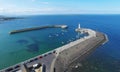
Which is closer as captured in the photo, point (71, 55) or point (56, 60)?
point (56, 60)

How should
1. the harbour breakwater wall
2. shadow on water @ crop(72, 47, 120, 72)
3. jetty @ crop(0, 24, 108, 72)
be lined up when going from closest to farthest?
1. jetty @ crop(0, 24, 108, 72)
2. the harbour breakwater wall
3. shadow on water @ crop(72, 47, 120, 72)

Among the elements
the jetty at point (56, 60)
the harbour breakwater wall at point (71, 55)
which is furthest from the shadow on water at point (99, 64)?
the jetty at point (56, 60)

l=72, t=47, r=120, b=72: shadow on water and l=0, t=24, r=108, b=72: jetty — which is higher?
l=0, t=24, r=108, b=72: jetty

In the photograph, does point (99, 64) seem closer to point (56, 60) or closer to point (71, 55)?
point (71, 55)

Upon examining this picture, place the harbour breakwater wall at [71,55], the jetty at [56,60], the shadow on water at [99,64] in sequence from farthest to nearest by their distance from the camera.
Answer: the shadow on water at [99,64] < the harbour breakwater wall at [71,55] < the jetty at [56,60]

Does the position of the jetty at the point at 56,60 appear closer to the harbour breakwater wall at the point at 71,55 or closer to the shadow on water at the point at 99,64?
the harbour breakwater wall at the point at 71,55

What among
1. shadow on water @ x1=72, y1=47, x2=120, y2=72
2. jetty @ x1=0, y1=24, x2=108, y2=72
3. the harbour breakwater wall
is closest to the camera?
jetty @ x1=0, y1=24, x2=108, y2=72

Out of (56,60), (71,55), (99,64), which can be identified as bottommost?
(99,64)

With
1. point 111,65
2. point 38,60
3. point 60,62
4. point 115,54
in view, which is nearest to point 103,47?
point 115,54

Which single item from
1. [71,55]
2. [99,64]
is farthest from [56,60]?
[99,64]

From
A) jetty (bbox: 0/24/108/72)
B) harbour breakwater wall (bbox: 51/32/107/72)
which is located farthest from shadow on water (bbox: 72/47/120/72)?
jetty (bbox: 0/24/108/72)

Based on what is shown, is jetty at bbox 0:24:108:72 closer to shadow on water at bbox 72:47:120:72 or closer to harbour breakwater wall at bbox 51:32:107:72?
harbour breakwater wall at bbox 51:32:107:72

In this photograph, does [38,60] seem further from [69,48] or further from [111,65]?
[111,65]

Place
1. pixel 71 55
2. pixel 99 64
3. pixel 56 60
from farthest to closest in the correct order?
pixel 71 55, pixel 99 64, pixel 56 60
